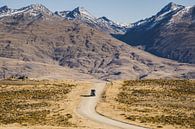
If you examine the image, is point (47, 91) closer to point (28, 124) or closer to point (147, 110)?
point (147, 110)

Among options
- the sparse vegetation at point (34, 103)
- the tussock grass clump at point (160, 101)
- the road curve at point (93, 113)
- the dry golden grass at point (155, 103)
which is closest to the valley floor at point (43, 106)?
the sparse vegetation at point (34, 103)

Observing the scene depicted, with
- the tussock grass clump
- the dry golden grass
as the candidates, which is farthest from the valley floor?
the tussock grass clump

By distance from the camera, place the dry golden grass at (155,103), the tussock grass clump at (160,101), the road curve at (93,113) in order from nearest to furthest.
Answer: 1. the road curve at (93,113)
2. the dry golden grass at (155,103)
3. the tussock grass clump at (160,101)

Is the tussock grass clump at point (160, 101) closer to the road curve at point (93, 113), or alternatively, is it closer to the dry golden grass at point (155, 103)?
the dry golden grass at point (155, 103)

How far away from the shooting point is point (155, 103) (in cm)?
8781

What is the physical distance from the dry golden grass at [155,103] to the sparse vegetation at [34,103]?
9.03 meters

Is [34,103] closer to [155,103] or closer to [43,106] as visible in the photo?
[43,106]

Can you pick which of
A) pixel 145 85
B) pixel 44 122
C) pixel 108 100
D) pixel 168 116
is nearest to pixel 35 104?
pixel 108 100

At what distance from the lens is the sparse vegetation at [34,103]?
224 feet

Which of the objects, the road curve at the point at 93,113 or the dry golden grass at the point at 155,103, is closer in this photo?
the road curve at the point at 93,113

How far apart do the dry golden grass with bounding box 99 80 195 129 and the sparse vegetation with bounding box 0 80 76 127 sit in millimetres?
9028

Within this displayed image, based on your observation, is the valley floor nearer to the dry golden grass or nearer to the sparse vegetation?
the sparse vegetation

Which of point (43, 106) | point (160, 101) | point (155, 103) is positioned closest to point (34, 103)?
point (43, 106)

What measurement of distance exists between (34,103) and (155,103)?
76.3ft
